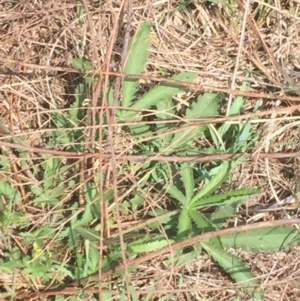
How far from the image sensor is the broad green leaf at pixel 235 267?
1639mm

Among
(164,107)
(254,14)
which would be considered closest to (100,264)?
(164,107)

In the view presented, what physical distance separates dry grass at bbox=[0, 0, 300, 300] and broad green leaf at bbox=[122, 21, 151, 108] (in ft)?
0.26

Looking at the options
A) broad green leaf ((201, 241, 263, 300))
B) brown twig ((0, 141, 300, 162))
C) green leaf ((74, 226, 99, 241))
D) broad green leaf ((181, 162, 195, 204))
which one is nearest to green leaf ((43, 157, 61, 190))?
brown twig ((0, 141, 300, 162))

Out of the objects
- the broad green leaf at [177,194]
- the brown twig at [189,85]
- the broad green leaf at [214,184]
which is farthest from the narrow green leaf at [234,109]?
the broad green leaf at [177,194]

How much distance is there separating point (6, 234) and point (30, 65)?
0.54 metres

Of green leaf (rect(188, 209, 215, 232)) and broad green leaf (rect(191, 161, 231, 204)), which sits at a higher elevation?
broad green leaf (rect(191, 161, 231, 204))

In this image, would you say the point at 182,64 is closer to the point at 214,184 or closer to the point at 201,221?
the point at 214,184

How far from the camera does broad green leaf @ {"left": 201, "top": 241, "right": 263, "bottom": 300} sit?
64.5 inches

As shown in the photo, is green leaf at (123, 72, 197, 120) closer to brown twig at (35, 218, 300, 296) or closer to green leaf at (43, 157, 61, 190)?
green leaf at (43, 157, 61, 190)

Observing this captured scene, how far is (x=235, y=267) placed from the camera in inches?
65.2

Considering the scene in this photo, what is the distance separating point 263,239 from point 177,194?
0.99 feet

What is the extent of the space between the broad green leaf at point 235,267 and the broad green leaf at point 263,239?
0.04m

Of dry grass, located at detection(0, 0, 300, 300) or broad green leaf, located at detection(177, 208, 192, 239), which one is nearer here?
broad green leaf, located at detection(177, 208, 192, 239)

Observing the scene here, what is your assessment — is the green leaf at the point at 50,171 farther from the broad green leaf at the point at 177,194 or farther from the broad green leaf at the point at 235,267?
the broad green leaf at the point at 235,267
